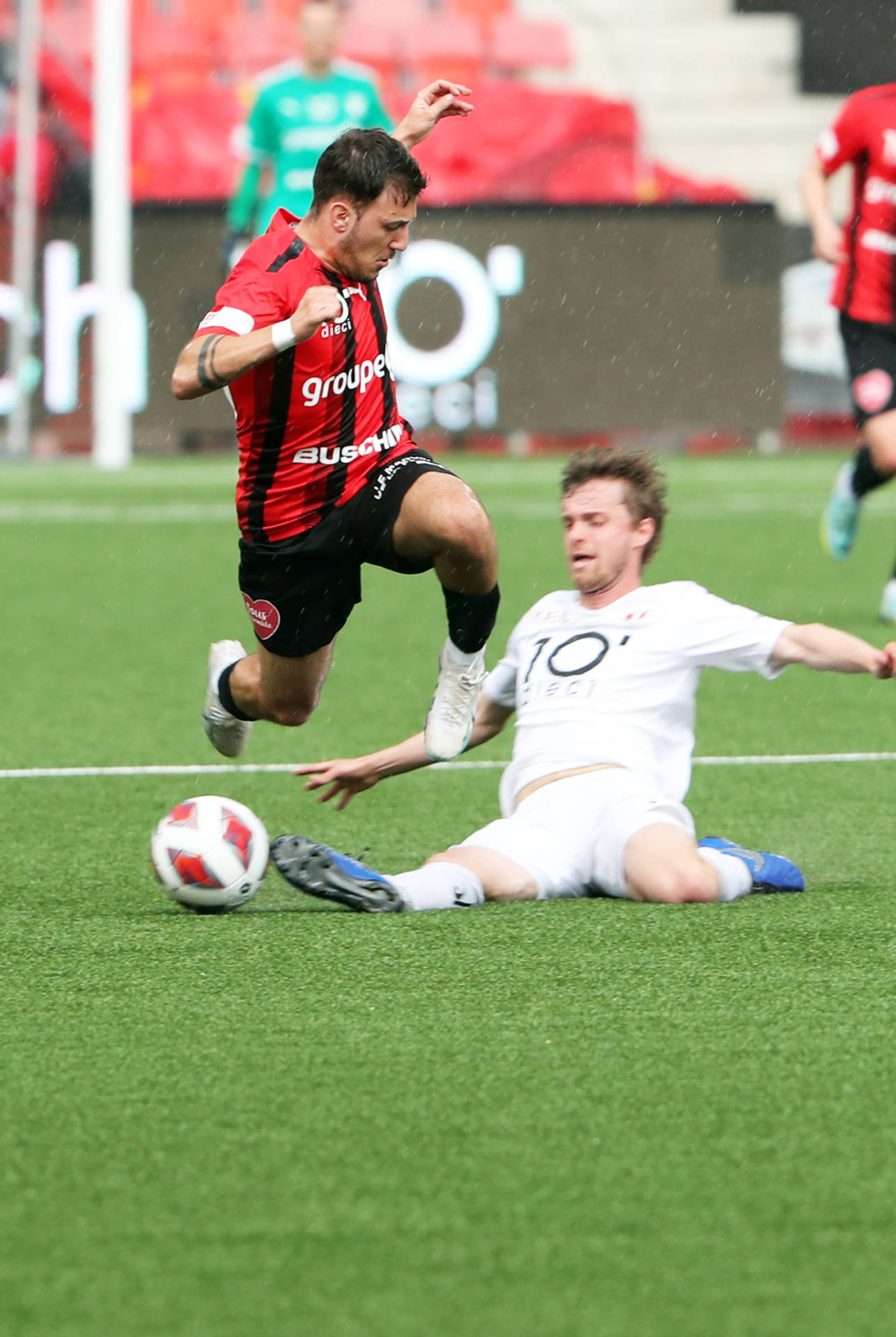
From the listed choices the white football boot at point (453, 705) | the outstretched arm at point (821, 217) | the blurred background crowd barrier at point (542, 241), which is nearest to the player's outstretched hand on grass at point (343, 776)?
Answer: the white football boot at point (453, 705)

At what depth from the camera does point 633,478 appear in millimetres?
4355

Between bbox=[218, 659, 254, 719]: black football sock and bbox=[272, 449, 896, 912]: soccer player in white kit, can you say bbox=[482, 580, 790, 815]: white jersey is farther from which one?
bbox=[218, 659, 254, 719]: black football sock

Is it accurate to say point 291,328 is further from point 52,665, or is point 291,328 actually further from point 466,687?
point 52,665

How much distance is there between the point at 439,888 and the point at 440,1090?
1.08m

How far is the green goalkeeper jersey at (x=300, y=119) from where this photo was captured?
39.2 ft

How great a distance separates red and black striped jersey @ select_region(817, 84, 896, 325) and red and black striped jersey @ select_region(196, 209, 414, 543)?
11.3 ft

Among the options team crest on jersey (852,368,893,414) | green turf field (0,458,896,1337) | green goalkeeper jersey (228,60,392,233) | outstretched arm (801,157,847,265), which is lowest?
green turf field (0,458,896,1337)

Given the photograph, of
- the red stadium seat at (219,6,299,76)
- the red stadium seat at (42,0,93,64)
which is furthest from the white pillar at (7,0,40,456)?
the red stadium seat at (219,6,299,76)

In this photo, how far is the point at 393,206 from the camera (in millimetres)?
4434

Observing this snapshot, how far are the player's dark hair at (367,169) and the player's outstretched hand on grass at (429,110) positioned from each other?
0.35 metres

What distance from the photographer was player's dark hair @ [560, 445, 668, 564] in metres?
4.34

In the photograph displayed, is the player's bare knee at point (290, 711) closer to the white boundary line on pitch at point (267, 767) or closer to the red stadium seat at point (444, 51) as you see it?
the white boundary line on pitch at point (267, 767)

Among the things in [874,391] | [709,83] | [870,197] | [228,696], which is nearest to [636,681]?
[228,696]

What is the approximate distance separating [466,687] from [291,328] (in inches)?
40.4
